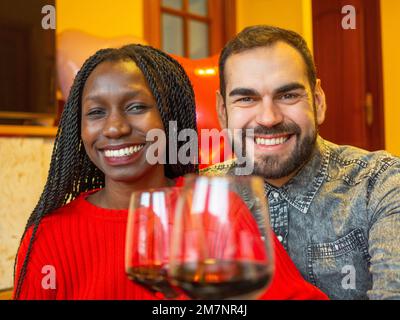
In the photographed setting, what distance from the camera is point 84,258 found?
3.08 ft

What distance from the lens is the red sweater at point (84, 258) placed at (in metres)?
0.88

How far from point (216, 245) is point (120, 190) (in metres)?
0.57

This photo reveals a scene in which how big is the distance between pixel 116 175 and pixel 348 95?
2699mm

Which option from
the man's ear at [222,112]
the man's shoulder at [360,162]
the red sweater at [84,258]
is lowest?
the red sweater at [84,258]

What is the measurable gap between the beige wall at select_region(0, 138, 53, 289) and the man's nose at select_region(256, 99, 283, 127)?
1.14m

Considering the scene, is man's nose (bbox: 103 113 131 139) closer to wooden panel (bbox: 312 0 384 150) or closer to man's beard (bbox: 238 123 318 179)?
man's beard (bbox: 238 123 318 179)

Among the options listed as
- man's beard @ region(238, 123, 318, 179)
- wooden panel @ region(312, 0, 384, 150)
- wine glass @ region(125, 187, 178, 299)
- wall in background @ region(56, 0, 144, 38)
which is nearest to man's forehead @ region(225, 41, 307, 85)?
man's beard @ region(238, 123, 318, 179)

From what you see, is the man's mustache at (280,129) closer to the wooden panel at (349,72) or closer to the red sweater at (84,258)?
the red sweater at (84,258)

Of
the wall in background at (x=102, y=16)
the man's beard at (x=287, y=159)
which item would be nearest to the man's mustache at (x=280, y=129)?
the man's beard at (x=287, y=159)

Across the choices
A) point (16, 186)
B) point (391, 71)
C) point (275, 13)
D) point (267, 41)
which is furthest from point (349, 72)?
point (267, 41)

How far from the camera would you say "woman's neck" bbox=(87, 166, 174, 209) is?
1.04m

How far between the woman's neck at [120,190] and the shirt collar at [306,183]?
11.9 inches
